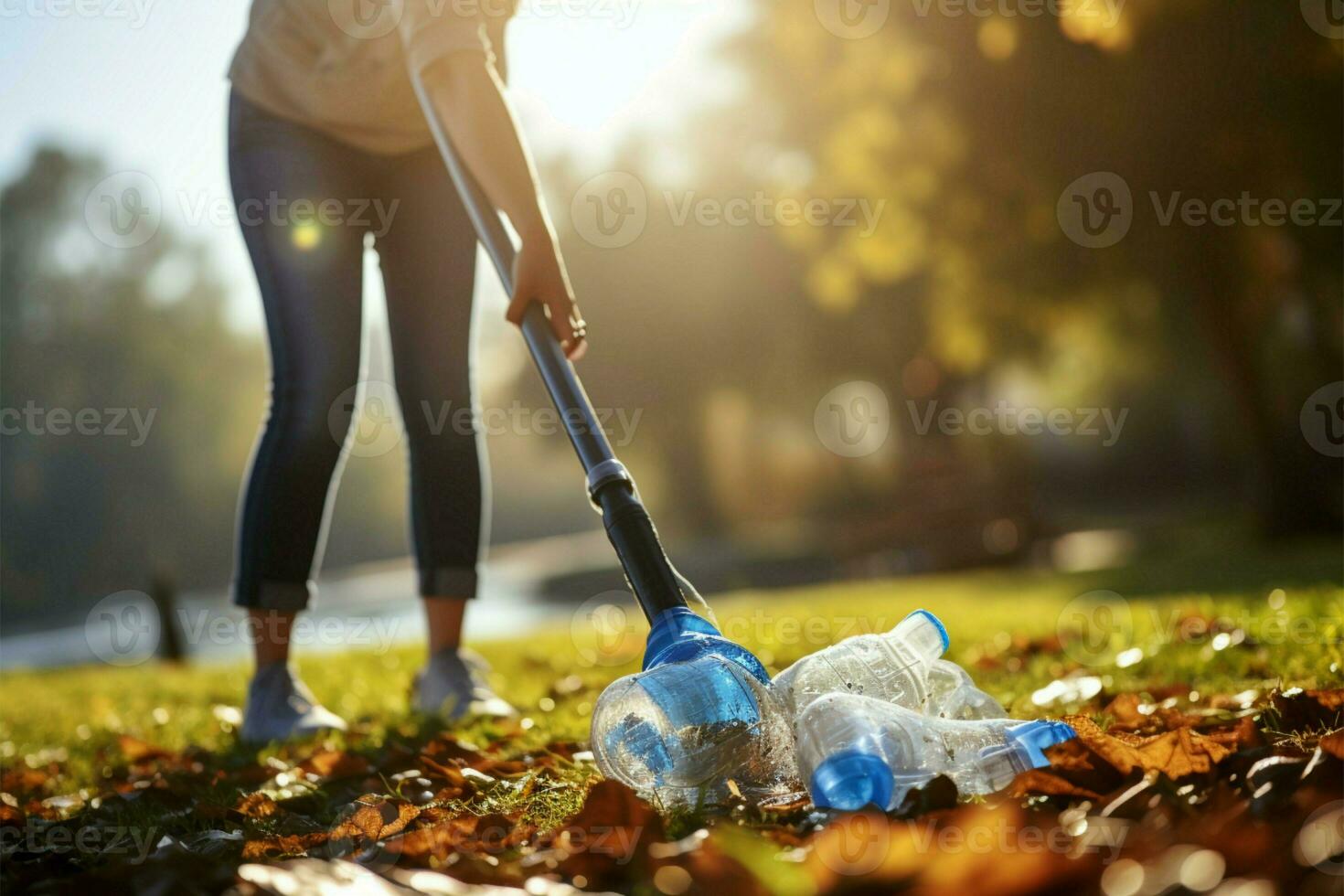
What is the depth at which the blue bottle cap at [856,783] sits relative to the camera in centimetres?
152

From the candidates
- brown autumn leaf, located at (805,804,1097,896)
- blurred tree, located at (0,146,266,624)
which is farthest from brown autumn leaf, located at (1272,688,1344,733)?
blurred tree, located at (0,146,266,624)

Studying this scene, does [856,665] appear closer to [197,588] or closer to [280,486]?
[280,486]

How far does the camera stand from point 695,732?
1.63m

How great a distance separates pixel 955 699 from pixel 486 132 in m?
1.52

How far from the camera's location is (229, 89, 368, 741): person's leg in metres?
2.97

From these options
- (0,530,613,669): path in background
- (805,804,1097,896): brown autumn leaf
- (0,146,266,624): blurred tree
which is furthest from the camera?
(0,146,266,624): blurred tree

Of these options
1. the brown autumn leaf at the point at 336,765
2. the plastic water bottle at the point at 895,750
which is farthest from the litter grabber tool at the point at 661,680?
the brown autumn leaf at the point at 336,765

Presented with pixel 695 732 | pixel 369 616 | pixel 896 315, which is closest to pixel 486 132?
pixel 695 732

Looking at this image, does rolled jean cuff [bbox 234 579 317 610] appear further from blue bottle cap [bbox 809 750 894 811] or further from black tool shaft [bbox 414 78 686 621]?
blue bottle cap [bbox 809 750 894 811]

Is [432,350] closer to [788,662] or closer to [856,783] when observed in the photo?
[788,662]

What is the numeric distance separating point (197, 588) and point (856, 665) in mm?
46025

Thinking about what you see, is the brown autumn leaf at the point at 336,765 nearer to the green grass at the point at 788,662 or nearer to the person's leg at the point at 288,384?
the green grass at the point at 788,662

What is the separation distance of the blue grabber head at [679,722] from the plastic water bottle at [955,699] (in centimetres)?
50

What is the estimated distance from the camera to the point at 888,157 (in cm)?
1183
